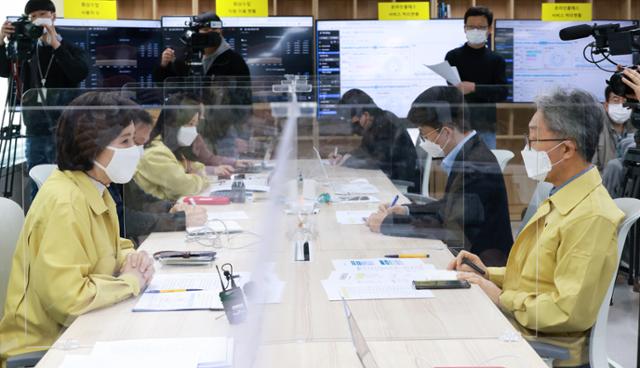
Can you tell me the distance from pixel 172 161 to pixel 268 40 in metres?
3.70

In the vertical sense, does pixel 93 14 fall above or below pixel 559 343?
above

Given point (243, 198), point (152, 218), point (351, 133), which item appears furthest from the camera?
point (351, 133)

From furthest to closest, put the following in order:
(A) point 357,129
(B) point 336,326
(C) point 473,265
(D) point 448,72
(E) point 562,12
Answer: (E) point 562,12 → (D) point 448,72 → (A) point 357,129 → (C) point 473,265 → (B) point 336,326

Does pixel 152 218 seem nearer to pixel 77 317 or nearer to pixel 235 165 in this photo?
pixel 235 165

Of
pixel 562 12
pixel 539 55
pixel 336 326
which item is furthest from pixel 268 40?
pixel 336 326

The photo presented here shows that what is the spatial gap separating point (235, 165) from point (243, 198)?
228 mm

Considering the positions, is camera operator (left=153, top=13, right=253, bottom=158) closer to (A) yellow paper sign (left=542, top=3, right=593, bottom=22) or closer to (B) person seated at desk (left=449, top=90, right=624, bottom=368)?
(B) person seated at desk (left=449, top=90, right=624, bottom=368)

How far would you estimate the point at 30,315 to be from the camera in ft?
6.07

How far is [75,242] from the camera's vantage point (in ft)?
5.90

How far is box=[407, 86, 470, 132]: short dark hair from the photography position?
2.82 m

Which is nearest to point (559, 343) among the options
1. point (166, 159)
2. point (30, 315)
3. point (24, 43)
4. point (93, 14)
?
point (166, 159)

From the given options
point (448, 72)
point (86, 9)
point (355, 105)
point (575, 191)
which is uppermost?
point (86, 9)

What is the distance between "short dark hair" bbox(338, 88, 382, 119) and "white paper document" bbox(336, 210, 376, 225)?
527mm

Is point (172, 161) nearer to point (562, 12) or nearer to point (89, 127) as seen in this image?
point (89, 127)
